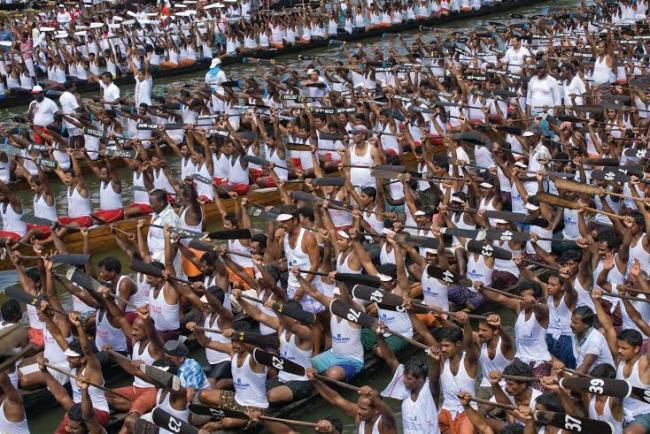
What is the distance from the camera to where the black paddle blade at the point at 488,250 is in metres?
8.88

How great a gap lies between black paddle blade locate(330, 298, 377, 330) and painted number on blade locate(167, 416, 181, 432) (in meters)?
1.66

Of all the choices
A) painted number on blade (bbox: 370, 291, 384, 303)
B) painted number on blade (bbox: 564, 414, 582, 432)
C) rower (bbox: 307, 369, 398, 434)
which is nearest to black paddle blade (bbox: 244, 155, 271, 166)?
painted number on blade (bbox: 370, 291, 384, 303)

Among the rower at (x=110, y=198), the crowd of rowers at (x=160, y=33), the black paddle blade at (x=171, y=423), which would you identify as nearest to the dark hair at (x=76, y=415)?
the black paddle blade at (x=171, y=423)

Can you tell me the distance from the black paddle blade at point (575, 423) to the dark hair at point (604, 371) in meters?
0.92

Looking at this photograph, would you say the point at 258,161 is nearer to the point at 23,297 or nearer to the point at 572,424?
the point at 23,297

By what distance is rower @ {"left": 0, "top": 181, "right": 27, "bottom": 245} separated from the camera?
12.1 m

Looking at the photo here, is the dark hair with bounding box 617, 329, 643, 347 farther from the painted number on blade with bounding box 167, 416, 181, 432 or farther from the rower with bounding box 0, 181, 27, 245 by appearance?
the rower with bounding box 0, 181, 27, 245

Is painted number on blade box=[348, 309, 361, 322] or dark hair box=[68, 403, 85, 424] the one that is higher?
painted number on blade box=[348, 309, 361, 322]

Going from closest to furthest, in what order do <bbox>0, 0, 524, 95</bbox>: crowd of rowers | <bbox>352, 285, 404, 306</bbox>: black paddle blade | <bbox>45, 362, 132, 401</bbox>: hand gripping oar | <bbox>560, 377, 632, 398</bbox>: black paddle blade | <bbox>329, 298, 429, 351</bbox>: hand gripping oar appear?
1. <bbox>560, 377, 632, 398</bbox>: black paddle blade
2. <bbox>45, 362, 132, 401</bbox>: hand gripping oar
3. <bbox>329, 298, 429, 351</bbox>: hand gripping oar
4. <bbox>352, 285, 404, 306</bbox>: black paddle blade
5. <bbox>0, 0, 524, 95</bbox>: crowd of rowers

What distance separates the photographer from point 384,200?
11570 millimetres

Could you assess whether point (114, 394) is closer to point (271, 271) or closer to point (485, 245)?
point (271, 271)

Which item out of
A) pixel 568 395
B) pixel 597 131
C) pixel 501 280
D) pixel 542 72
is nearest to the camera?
pixel 568 395

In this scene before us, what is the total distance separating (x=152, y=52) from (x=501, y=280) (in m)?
15.0

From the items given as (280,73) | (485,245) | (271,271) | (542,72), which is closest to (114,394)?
(271,271)
